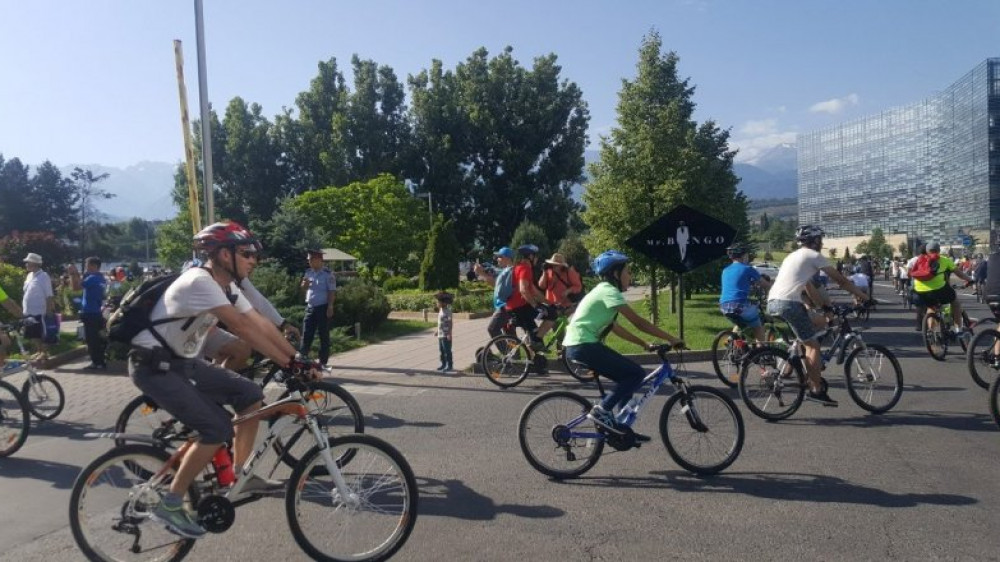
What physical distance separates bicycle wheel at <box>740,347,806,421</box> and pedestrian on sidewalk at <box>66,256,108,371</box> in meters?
10.0

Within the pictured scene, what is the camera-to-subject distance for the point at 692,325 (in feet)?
57.5

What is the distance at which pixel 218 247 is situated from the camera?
457 cm

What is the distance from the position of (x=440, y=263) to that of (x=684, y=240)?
23.1 metres

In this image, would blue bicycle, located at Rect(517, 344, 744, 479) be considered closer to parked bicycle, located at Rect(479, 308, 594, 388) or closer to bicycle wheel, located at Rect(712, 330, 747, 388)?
bicycle wheel, located at Rect(712, 330, 747, 388)

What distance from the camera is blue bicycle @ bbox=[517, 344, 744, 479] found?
6027 mm

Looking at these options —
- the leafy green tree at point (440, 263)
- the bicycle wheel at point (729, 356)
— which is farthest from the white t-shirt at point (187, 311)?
the leafy green tree at point (440, 263)

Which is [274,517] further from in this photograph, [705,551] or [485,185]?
[485,185]

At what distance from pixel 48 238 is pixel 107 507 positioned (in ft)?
151

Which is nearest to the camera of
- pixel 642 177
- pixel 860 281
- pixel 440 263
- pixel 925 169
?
pixel 642 177

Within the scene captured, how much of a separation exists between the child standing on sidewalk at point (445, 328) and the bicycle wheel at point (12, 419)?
18.0 feet

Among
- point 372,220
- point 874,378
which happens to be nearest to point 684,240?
point 874,378

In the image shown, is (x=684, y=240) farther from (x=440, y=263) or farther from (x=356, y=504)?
(x=440, y=263)

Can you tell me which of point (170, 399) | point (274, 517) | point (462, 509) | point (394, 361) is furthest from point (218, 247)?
point (394, 361)

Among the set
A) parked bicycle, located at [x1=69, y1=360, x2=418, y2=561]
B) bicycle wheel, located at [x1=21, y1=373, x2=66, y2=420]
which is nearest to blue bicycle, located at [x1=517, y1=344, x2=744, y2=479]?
parked bicycle, located at [x1=69, y1=360, x2=418, y2=561]
